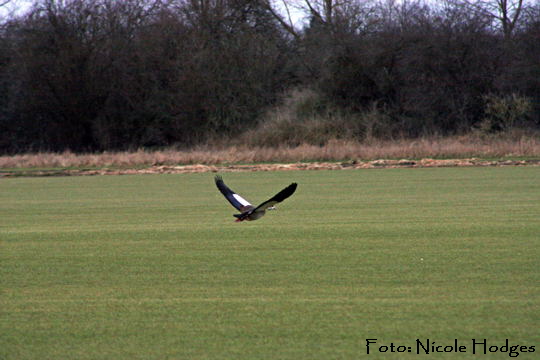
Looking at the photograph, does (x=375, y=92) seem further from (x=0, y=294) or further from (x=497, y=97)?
(x=0, y=294)

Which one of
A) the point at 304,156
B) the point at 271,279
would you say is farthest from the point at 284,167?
the point at 271,279

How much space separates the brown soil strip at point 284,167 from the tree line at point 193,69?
1223cm

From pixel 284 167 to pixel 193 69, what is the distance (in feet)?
57.5

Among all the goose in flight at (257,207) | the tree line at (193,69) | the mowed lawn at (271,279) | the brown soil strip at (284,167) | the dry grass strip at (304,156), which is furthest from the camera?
the tree line at (193,69)

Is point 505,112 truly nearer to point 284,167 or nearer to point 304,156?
point 304,156

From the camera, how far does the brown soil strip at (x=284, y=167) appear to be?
94.2ft

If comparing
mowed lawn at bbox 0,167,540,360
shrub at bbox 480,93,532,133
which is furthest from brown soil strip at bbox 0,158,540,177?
mowed lawn at bbox 0,167,540,360

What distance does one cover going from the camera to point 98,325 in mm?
6582

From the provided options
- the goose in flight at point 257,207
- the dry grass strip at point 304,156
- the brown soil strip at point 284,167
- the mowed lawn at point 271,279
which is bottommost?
the brown soil strip at point 284,167

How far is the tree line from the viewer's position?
1711 inches

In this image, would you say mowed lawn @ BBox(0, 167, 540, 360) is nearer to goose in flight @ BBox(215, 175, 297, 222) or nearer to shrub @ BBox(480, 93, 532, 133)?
goose in flight @ BBox(215, 175, 297, 222)

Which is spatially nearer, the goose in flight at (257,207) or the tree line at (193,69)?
the goose in flight at (257,207)

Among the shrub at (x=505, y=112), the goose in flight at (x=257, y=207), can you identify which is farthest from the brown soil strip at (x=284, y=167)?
the goose in flight at (x=257, y=207)

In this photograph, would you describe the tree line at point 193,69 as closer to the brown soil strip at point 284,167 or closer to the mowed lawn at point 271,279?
the brown soil strip at point 284,167
